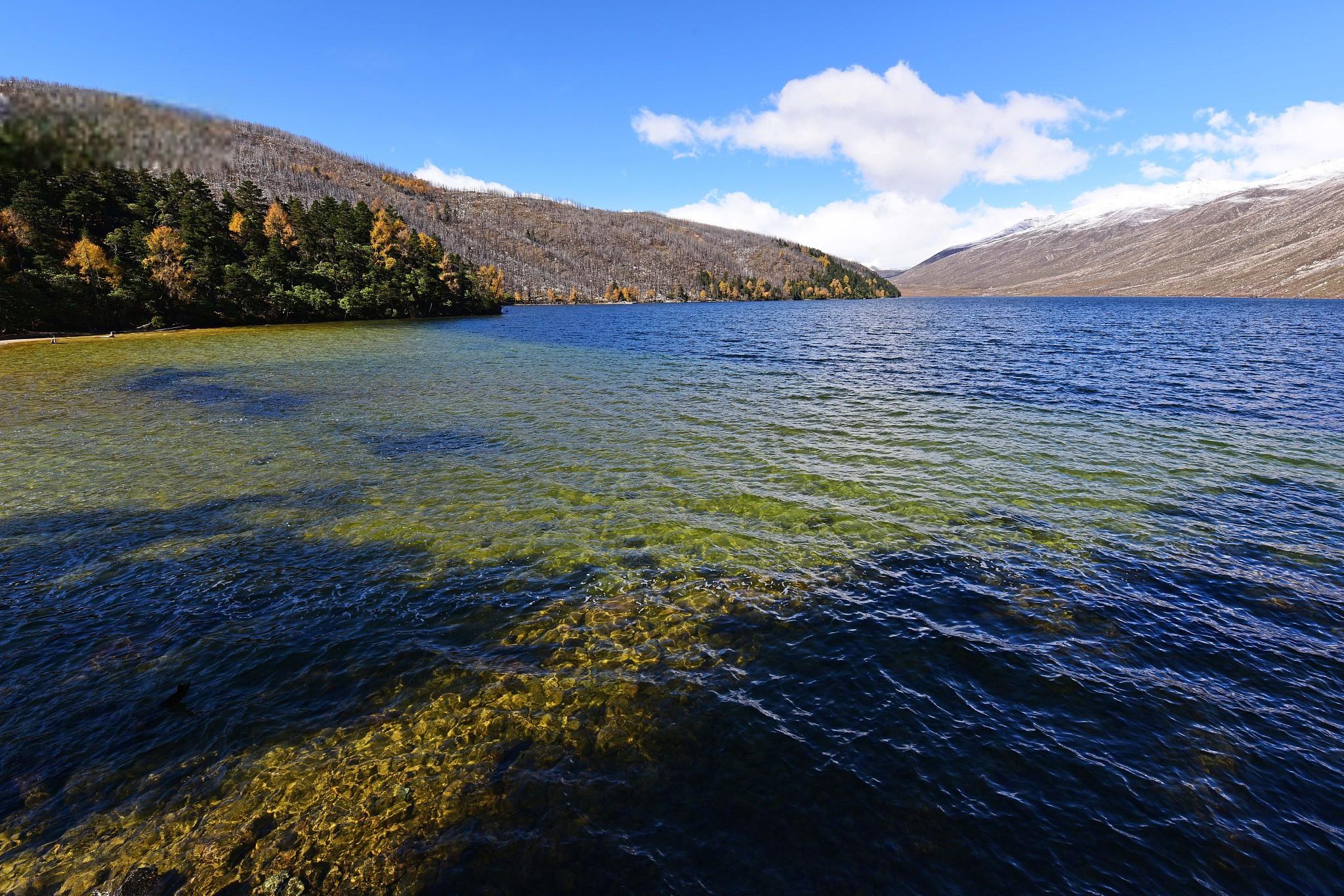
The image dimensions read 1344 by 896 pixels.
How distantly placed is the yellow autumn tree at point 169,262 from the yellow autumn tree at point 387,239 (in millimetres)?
36732

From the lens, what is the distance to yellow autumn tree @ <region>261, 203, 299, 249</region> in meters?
106

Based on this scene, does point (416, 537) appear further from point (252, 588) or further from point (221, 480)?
point (221, 480)

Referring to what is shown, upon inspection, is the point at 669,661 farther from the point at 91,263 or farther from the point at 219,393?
the point at 91,263

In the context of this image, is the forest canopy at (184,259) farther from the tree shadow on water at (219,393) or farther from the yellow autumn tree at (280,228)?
the tree shadow on water at (219,393)

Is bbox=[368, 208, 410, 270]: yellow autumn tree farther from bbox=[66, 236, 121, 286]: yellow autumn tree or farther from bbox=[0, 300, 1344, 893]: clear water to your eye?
bbox=[0, 300, 1344, 893]: clear water

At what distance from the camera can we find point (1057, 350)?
63688 mm

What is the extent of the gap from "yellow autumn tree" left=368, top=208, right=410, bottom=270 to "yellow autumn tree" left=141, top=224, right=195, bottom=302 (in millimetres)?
36732

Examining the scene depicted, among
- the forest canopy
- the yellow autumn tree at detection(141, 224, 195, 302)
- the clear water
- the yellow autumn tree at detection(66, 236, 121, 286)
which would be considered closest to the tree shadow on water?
the clear water

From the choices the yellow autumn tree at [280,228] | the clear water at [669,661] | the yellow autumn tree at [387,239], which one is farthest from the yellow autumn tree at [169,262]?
the clear water at [669,661]

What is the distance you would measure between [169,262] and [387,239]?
1887 inches

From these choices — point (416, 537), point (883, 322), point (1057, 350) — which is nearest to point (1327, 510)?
point (416, 537)

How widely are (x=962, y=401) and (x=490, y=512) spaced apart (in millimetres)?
30838

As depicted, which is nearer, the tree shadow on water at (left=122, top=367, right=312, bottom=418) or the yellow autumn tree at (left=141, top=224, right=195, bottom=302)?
the tree shadow on water at (left=122, top=367, right=312, bottom=418)

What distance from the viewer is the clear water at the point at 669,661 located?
23.4 ft
